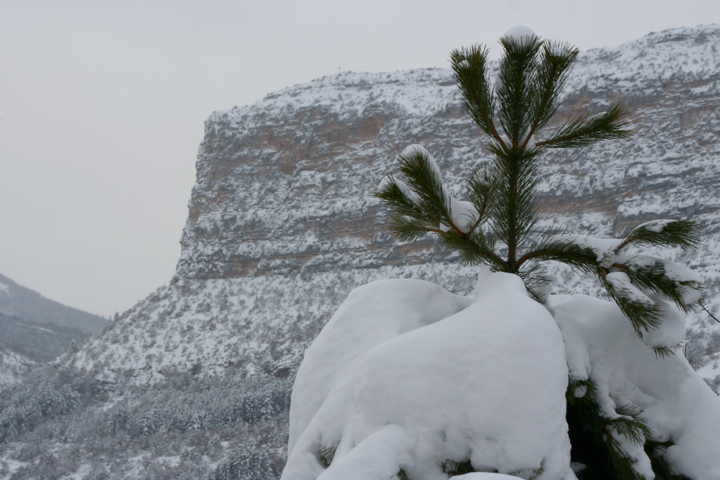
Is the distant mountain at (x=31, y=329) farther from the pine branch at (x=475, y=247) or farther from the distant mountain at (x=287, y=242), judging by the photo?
the pine branch at (x=475, y=247)

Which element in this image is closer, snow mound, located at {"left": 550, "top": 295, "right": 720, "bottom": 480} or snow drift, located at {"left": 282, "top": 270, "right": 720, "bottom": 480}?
snow drift, located at {"left": 282, "top": 270, "right": 720, "bottom": 480}

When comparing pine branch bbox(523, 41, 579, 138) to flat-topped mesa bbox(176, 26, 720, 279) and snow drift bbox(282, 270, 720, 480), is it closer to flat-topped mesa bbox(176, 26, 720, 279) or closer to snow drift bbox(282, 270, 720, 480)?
snow drift bbox(282, 270, 720, 480)

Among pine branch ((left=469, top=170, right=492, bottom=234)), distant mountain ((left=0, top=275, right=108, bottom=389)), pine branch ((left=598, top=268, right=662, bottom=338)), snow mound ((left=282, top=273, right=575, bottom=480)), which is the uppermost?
pine branch ((left=469, top=170, right=492, bottom=234))

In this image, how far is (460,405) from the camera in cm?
212

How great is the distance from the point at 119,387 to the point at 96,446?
1212 cm

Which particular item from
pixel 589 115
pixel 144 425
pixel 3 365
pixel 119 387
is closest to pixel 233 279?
pixel 119 387

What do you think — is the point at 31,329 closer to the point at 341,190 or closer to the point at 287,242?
the point at 287,242

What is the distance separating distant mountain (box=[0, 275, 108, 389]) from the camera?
92.8m

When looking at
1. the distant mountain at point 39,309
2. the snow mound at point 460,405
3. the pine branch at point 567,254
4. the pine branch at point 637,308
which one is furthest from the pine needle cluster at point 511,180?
the distant mountain at point 39,309

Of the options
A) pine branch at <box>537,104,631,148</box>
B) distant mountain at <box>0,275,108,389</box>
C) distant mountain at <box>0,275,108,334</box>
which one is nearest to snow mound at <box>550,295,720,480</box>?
pine branch at <box>537,104,631,148</box>

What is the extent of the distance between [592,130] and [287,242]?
85.3m

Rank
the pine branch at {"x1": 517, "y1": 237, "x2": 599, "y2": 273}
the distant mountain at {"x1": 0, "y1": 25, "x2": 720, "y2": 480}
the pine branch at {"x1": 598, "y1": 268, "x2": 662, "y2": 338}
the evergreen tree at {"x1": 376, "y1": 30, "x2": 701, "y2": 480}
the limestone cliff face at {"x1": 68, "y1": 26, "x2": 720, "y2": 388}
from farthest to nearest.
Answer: the limestone cliff face at {"x1": 68, "y1": 26, "x2": 720, "y2": 388}
the distant mountain at {"x1": 0, "y1": 25, "x2": 720, "y2": 480}
the pine branch at {"x1": 517, "y1": 237, "x2": 599, "y2": 273}
the evergreen tree at {"x1": 376, "y1": 30, "x2": 701, "y2": 480}
the pine branch at {"x1": 598, "y1": 268, "x2": 662, "y2": 338}

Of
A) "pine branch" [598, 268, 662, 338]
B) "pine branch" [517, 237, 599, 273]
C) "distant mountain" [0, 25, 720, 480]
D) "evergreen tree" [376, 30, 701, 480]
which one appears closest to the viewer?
"pine branch" [598, 268, 662, 338]

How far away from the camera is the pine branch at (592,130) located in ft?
9.68
